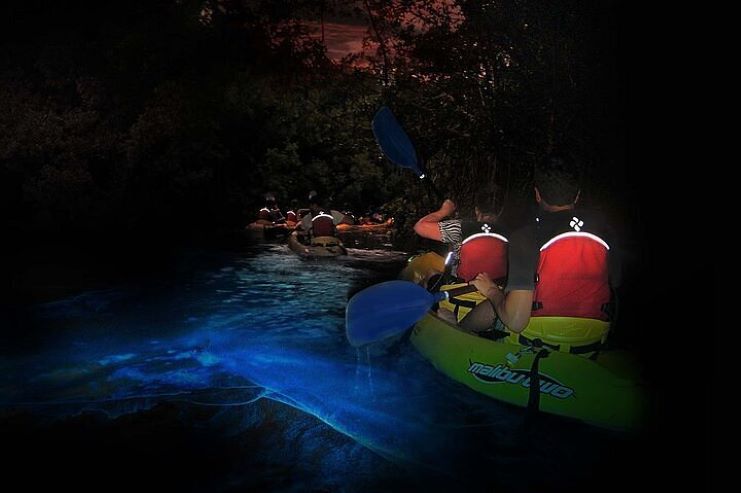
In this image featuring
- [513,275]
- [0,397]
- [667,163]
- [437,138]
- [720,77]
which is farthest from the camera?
[437,138]

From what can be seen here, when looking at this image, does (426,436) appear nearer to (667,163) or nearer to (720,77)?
(667,163)

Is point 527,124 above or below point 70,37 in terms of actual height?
below

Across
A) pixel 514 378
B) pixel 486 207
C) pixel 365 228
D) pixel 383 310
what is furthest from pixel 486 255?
pixel 365 228

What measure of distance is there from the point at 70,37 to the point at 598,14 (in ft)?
46.0

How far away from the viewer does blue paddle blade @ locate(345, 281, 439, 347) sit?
5.08 m

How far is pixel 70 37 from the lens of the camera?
16.3 meters

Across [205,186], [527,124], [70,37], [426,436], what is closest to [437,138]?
[527,124]

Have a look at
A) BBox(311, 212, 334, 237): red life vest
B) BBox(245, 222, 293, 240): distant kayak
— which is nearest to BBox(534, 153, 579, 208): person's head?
BBox(311, 212, 334, 237): red life vest

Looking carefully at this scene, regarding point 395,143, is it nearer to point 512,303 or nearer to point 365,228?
point 512,303

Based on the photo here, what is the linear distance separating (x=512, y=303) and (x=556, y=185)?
875mm

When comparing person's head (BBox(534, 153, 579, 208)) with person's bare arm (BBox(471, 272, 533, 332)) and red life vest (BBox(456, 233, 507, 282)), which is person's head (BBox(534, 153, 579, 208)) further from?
red life vest (BBox(456, 233, 507, 282))

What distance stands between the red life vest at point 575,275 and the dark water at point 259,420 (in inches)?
33.2

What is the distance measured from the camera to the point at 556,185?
429 centimetres

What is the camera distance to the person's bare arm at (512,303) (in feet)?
14.7
